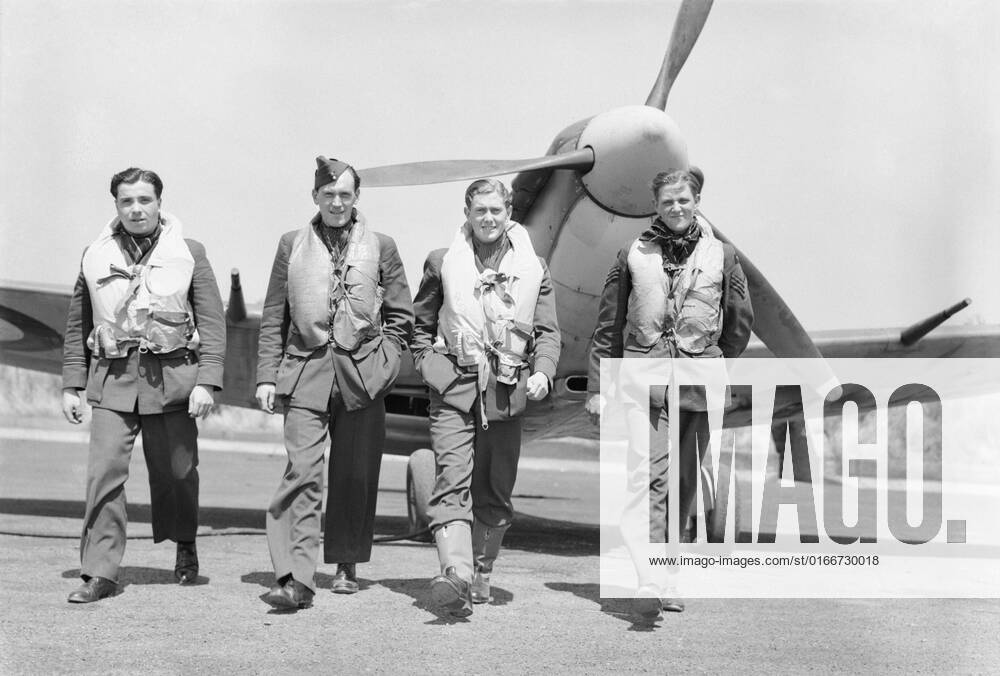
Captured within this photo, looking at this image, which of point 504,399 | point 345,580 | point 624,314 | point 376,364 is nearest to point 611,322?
point 624,314

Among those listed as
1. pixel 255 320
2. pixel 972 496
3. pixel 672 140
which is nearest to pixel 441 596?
pixel 672 140

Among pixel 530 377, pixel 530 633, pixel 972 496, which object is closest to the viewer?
pixel 530 633

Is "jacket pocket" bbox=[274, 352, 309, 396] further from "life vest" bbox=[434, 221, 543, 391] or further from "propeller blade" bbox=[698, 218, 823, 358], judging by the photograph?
"propeller blade" bbox=[698, 218, 823, 358]

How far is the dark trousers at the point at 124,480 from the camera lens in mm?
5191

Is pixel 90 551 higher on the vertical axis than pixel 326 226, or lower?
A: lower

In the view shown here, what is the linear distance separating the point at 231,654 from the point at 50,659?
0.63 metres

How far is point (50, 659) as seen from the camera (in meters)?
3.85

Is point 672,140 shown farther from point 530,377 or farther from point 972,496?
point 972,496

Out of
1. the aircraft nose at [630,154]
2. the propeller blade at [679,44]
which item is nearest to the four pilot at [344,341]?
the aircraft nose at [630,154]

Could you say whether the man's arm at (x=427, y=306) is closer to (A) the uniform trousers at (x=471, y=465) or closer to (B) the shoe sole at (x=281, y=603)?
(A) the uniform trousers at (x=471, y=465)

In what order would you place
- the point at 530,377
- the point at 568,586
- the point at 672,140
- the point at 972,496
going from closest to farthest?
1. the point at 530,377
2. the point at 568,586
3. the point at 672,140
4. the point at 972,496

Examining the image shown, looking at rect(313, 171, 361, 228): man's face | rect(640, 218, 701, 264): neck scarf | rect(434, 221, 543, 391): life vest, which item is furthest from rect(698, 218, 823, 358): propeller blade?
rect(313, 171, 361, 228): man's face

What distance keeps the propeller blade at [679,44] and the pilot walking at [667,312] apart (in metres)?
3.19

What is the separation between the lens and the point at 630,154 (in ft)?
24.6
